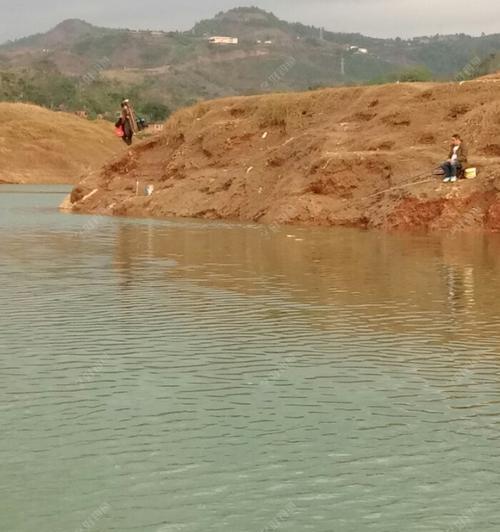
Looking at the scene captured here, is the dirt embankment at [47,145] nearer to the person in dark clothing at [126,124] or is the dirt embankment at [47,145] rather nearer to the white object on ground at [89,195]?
the white object on ground at [89,195]

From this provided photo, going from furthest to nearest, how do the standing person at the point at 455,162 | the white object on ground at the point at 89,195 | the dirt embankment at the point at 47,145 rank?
the dirt embankment at the point at 47,145 → the white object on ground at the point at 89,195 → the standing person at the point at 455,162

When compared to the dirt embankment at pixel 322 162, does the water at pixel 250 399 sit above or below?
below

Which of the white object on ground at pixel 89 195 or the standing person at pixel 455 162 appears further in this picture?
the white object on ground at pixel 89 195

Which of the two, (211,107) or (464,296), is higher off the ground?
(211,107)

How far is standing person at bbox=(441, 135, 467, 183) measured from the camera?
1275 inches

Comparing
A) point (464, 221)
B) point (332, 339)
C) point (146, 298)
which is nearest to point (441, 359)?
point (332, 339)

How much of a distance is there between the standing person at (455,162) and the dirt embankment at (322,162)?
0.43m

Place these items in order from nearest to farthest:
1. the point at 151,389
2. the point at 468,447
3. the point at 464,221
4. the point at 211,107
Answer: the point at 468,447 → the point at 151,389 → the point at 464,221 → the point at 211,107

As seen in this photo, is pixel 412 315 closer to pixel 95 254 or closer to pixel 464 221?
pixel 95 254

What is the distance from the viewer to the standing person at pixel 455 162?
32.4m

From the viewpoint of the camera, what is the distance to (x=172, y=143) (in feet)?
158

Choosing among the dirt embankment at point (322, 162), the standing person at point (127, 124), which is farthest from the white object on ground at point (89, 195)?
the standing person at point (127, 124)

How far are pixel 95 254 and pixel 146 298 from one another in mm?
7984

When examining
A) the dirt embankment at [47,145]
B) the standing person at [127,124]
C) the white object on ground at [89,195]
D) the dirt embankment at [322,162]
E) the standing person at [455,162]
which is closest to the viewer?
the standing person at [455,162]
